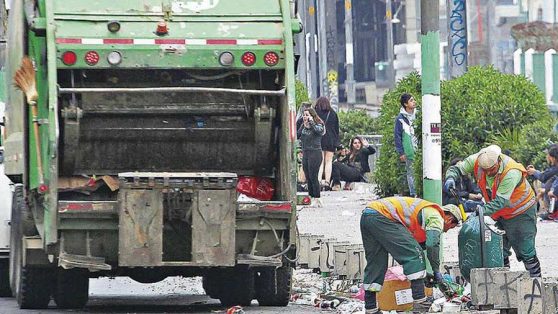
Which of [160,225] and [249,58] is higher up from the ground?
[249,58]

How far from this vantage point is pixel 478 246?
12.0m

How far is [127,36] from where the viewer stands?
11969mm

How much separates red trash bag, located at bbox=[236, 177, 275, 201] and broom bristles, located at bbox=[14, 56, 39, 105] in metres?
1.81

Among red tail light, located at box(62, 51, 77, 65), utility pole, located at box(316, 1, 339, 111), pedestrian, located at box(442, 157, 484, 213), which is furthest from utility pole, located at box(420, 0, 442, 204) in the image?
utility pole, located at box(316, 1, 339, 111)

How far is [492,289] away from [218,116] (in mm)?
2682

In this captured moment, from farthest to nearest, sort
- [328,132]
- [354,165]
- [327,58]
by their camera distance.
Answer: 1. [327,58]
2. [354,165]
3. [328,132]

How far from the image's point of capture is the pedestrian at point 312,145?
22516 mm

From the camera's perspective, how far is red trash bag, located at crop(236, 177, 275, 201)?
12.6 m

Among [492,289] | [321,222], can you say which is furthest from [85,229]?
[321,222]

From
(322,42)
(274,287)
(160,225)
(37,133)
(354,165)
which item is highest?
(322,42)

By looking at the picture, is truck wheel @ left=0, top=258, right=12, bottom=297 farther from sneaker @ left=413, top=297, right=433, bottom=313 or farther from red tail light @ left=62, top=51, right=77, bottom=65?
sneaker @ left=413, top=297, right=433, bottom=313

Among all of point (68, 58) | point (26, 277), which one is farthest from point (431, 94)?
point (26, 277)

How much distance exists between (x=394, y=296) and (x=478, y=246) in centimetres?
75

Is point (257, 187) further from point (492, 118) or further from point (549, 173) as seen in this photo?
point (492, 118)
